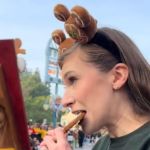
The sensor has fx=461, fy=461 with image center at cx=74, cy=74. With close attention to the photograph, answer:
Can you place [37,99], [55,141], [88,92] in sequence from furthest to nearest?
1. [37,99]
2. [88,92]
3. [55,141]

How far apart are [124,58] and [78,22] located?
0.69ft

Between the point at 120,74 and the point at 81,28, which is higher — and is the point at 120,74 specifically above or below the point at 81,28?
below

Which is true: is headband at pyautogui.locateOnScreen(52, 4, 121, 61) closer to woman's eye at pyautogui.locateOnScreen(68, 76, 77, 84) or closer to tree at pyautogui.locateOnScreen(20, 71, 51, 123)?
woman's eye at pyautogui.locateOnScreen(68, 76, 77, 84)

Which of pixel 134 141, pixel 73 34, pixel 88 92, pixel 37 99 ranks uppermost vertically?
pixel 73 34

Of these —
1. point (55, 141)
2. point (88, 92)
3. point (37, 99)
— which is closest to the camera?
point (55, 141)

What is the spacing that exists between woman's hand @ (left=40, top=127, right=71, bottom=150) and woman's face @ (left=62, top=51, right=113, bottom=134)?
115 millimetres

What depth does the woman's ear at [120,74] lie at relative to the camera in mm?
1600

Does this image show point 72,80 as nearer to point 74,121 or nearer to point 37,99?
point 74,121

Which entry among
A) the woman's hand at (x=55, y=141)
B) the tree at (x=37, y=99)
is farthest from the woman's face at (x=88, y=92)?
the tree at (x=37, y=99)

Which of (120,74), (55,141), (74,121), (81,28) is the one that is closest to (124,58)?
(120,74)

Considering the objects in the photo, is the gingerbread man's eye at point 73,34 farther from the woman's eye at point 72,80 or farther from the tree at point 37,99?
the tree at point 37,99

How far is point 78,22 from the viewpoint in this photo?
1609 mm

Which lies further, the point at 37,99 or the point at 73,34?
the point at 37,99

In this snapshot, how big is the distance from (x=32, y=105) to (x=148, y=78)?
147 ft
